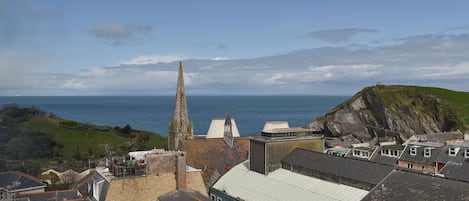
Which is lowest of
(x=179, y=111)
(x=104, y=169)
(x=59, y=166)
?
(x=59, y=166)

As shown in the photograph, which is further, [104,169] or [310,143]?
[310,143]

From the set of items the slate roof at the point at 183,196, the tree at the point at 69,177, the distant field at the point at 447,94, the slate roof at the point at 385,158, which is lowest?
the tree at the point at 69,177

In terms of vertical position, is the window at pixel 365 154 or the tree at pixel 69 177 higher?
the window at pixel 365 154

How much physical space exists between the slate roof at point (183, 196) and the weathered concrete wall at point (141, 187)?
0.76 meters

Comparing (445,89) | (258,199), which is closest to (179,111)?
(258,199)

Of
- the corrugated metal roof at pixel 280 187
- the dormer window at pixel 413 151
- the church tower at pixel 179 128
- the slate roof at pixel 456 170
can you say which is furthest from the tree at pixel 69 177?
the slate roof at pixel 456 170

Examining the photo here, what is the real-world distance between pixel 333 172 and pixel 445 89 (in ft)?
436

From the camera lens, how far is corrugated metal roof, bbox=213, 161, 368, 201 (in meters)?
27.8

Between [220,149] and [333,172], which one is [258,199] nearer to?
[333,172]

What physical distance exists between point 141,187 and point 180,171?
2.86m

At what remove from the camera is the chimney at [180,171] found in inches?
1138

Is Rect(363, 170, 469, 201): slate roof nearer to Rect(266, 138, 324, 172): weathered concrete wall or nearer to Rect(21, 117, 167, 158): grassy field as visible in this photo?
Rect(266, 138, 324, 172): weathered concrete wall

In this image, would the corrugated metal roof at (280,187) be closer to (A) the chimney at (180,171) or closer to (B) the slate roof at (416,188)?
(B) the slate roof at (416,188)

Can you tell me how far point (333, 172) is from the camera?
2978 cm
